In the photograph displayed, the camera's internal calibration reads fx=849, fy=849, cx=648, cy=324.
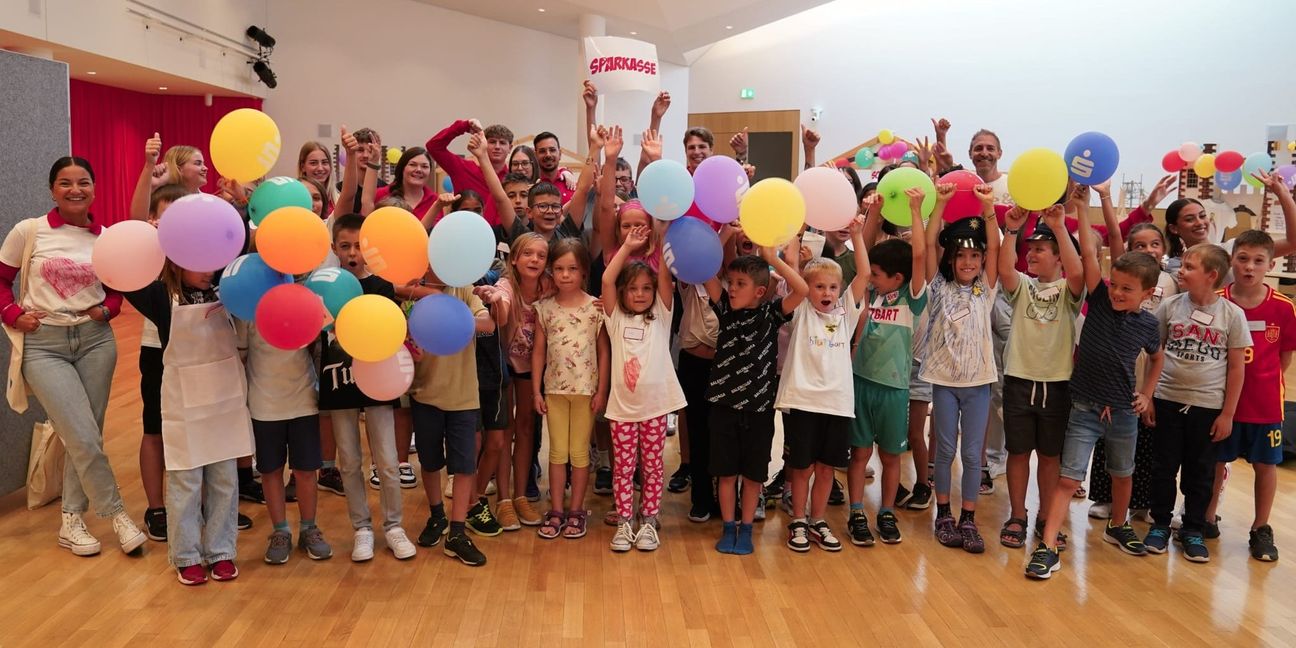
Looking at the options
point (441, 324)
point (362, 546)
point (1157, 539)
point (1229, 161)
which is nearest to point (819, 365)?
point (441, 324)

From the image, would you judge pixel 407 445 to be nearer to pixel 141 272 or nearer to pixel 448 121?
pixel 141 272

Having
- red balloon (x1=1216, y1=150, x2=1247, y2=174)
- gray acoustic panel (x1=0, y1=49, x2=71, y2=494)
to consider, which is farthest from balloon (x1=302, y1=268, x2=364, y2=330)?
red balloon (x1=1216, y1=150, x2=1247, y2=174)

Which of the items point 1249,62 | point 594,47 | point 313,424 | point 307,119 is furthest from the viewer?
point 307,119

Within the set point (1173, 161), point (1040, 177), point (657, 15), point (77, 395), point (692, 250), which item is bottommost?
point (77, 395)

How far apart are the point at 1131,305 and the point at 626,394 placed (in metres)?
1.70

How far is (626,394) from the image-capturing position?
9.62 feet

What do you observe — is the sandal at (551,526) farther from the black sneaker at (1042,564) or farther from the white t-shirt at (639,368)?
the black sneaker at (1042,564)

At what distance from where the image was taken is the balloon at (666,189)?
8.98ft

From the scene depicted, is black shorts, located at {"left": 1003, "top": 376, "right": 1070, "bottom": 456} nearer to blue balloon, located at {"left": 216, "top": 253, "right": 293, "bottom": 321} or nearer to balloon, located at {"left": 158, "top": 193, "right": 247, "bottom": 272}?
blue balloon, located at {"left": 216, "top": 253, "right": 293, "bottom": 321}

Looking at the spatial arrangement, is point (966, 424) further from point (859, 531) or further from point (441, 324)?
point (441, 324)

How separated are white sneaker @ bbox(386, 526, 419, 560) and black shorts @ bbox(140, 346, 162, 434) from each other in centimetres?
88

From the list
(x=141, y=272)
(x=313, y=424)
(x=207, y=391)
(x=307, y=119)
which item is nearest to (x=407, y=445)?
(x=313, y=424)

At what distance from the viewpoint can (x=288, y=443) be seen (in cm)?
278

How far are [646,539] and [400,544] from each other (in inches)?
32.6
